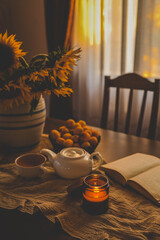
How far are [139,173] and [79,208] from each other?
0.24 metres

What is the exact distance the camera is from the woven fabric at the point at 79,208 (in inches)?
22.2

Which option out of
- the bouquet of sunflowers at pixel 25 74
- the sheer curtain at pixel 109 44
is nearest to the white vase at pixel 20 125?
the bouquet of sunflowers at pixel 25 74

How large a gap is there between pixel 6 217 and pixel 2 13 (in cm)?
299

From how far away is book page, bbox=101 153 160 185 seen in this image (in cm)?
76

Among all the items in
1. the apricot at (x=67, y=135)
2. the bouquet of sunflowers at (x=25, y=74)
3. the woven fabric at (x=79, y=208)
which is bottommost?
the woven fabric at (x=79, y=208)

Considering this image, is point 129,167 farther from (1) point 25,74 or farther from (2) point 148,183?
(1) point 25,74

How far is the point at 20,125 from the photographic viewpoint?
0.96m

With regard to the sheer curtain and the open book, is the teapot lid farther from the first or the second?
the sheer curtain

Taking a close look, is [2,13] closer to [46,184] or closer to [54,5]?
[54,5]

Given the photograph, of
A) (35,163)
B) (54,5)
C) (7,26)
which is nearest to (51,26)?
(54,5)

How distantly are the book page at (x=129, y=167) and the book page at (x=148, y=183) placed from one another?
0.10 ft

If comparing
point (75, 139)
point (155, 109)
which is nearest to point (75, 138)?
point (75, 139)

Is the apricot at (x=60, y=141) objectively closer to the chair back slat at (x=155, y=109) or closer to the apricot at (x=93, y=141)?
the apricot at (x=93, y=141)

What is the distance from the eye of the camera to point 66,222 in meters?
0.59
